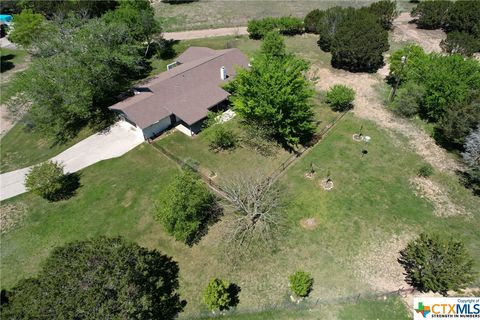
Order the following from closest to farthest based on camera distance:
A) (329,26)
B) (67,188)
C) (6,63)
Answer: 1. (67,188)
2. (329,26)
3. (6,63)

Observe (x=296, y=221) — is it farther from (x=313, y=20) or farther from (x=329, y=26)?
(x=313, y=20)

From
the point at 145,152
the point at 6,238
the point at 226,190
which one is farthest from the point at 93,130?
the point at 226,190

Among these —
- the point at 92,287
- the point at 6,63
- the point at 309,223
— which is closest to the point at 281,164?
the point at 309,223

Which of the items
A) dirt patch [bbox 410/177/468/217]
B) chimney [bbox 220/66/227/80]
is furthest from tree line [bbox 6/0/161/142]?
dirt patch [bbox 410/177/468/217]

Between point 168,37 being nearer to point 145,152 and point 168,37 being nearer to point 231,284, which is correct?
point 145,152

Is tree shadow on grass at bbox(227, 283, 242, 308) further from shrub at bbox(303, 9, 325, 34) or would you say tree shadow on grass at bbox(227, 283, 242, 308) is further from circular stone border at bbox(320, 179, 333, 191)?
shrub at bbox(303, 9, 325, 34)

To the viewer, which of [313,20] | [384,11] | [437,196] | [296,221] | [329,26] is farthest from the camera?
[313,20]
